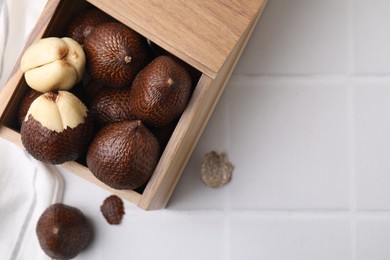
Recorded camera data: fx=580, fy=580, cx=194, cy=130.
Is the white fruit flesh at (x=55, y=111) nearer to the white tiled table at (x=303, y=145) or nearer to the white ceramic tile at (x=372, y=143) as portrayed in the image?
the white tiled table at (x=303, y=145)

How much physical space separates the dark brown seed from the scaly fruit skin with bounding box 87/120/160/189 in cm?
14

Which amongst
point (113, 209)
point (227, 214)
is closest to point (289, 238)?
point (227, 214)

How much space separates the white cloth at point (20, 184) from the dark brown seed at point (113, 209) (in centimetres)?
5

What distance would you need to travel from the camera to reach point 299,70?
0.64 meters

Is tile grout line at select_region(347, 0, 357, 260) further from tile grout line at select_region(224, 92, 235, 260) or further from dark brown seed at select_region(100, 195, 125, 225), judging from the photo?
dark brown seed at select_region(100, 195, 125, 225)

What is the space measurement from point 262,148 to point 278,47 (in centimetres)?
11

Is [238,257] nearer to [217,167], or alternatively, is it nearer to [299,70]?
[217,167]

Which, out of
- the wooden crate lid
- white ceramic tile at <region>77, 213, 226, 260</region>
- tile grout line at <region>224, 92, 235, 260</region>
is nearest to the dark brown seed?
white ceramic tile at <region>77, 213, 226, 260</region>

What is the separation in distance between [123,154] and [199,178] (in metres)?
0.18

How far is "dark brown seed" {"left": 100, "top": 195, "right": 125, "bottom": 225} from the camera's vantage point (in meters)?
0.64

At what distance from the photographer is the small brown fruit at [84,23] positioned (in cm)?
53

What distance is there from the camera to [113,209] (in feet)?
2.11

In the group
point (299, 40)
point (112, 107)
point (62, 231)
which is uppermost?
point (299, 40)

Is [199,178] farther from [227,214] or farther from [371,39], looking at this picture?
[371,39]
